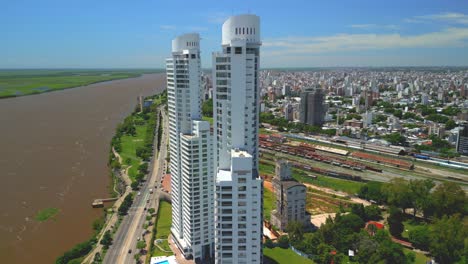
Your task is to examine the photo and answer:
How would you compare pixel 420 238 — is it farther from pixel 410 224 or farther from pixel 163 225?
pixel 163 225

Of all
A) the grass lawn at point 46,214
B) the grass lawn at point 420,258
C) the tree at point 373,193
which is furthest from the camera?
the tree at point 373,193

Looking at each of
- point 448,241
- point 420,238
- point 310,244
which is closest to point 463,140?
point 420,238

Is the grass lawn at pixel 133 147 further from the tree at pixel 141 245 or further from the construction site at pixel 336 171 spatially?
the construction site at pixel 336 171

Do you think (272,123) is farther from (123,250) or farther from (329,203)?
(123,250)

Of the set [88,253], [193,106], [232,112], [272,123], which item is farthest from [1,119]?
[232,112]

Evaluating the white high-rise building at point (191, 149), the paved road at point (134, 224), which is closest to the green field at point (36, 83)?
the paved road at point (134, 224)

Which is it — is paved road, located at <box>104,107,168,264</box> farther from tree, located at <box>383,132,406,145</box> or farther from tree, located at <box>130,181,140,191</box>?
tree, located at <box>383,132,406,145</box>
